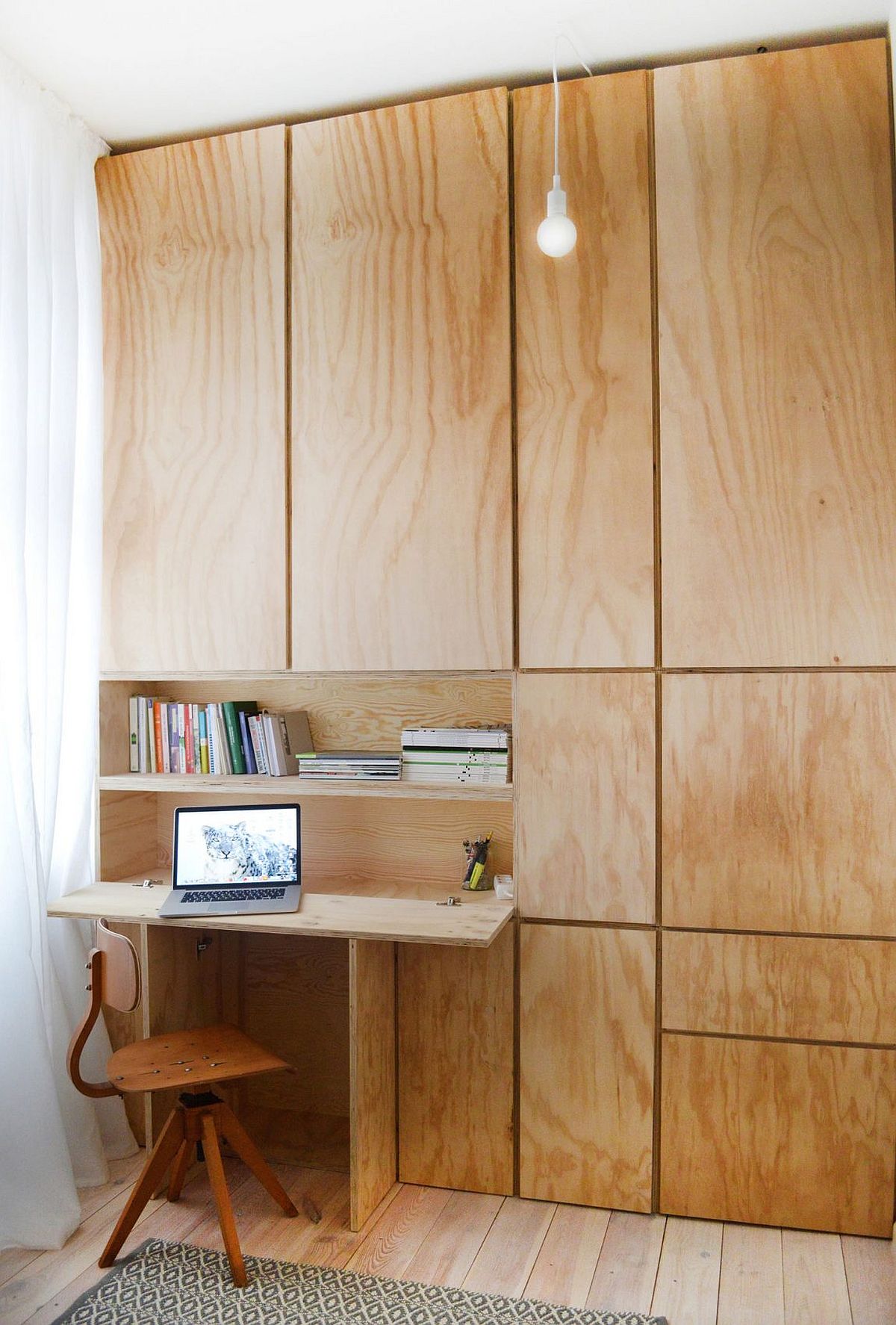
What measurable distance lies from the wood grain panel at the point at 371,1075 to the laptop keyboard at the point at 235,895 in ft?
1.02

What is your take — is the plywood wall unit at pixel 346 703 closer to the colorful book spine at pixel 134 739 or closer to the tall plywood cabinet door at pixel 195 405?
the colorful book spine at pixel 134 739

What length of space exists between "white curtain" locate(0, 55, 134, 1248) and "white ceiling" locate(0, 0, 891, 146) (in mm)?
231

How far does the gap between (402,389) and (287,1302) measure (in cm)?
229

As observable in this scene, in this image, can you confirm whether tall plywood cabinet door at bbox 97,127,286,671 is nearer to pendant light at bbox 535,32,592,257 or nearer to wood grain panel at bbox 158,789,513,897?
wood grain panel at bbox 158,789,513,897

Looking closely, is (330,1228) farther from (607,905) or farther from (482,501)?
(482,501)

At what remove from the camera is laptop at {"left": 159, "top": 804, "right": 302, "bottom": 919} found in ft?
9.29

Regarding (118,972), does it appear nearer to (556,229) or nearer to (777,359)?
(556,229)

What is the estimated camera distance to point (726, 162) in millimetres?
2596

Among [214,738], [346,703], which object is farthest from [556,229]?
[214,738]

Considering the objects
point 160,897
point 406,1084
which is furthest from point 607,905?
point 160,897

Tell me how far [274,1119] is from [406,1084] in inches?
22.6

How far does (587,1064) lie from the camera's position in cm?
266

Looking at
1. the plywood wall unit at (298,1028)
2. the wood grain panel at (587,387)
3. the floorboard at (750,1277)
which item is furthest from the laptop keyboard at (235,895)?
the floorboard at (750,1277)

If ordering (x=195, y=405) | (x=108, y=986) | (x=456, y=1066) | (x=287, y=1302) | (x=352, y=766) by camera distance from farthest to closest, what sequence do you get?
(x=195, y=405) < (x=352, y=766) < (x=456, y=1066) < (x=108, y=986) < (x=287, y=1302)
